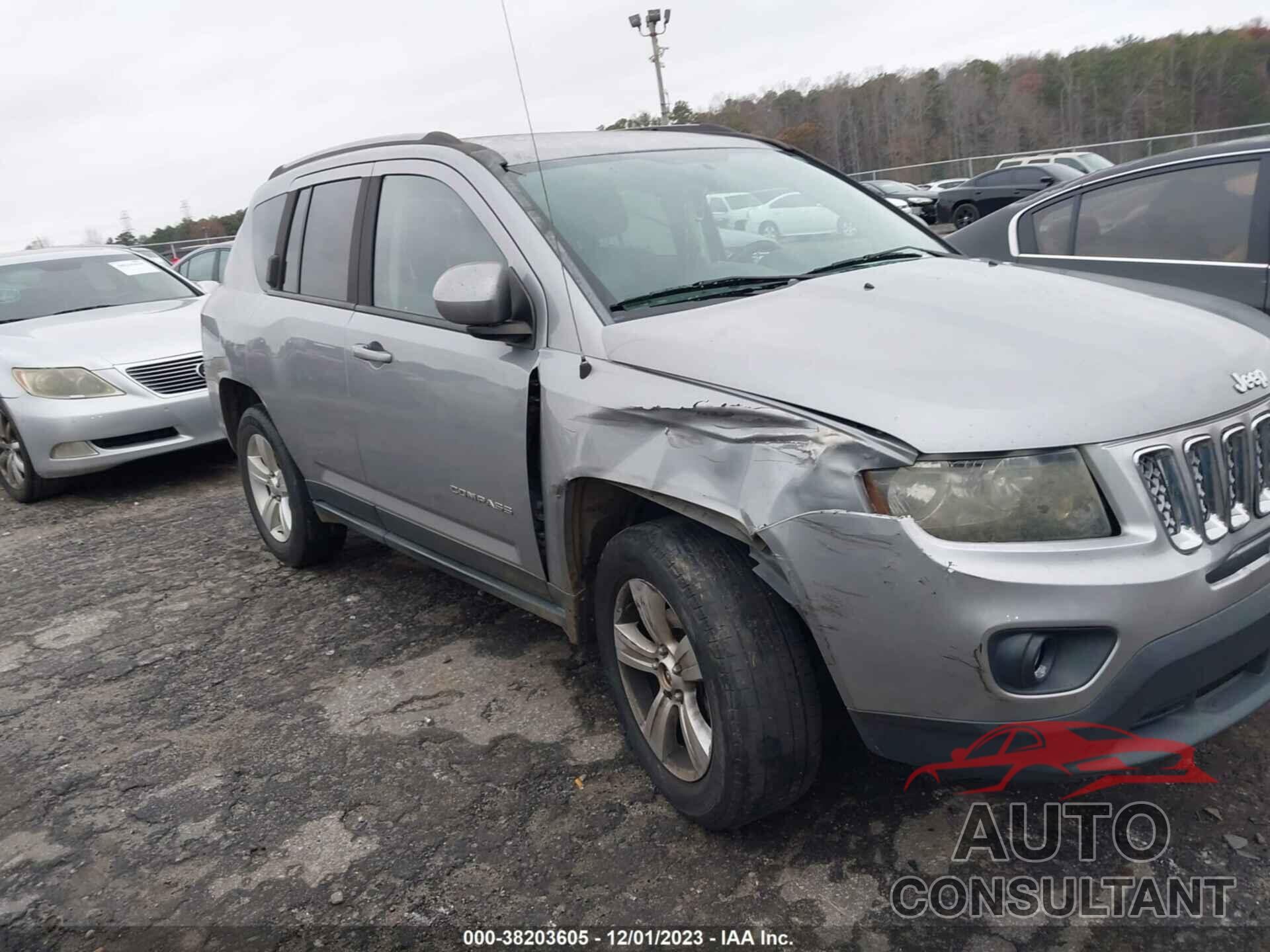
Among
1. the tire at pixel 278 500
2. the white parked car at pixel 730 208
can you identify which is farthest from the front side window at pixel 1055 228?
the tire at pixel 278 500

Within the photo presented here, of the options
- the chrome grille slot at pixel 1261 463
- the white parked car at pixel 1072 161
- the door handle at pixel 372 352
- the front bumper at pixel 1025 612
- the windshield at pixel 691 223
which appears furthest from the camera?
the white parked car at pixel 1072 161

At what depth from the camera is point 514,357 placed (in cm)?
303

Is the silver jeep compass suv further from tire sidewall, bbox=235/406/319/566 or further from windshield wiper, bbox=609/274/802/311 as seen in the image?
tire sidewall, bbox=235/406/319/566

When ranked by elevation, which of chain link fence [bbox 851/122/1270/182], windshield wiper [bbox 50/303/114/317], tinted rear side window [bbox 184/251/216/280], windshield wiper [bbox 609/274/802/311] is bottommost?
chain link fence [bbox 851/122/1270/182]

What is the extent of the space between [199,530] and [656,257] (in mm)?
4014

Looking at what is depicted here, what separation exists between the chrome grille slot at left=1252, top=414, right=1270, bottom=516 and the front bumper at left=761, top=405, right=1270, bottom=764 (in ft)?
0.22

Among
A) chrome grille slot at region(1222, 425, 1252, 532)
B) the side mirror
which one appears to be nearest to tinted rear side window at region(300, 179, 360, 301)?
the side mirror

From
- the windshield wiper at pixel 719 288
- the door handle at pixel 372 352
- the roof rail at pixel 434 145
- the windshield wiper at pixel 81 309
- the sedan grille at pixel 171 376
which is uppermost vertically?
the roof rail at pixel 434 145

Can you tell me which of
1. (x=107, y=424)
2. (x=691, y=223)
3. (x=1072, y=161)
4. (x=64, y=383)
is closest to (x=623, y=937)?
(x=691, y=223)

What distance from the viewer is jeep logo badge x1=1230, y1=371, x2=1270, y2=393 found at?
2348mm

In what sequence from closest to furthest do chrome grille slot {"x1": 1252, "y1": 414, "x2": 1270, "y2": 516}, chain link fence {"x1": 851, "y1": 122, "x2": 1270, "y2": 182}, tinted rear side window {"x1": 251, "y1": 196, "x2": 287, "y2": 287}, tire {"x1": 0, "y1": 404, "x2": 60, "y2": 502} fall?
chrome grille slot {"x1": 1252, "y1": 414, "x2": 1270, "y2": 516} → tinted rear side window {"x1": 251, "y1": 196, "x2": 287, "y2": 287} → tire {"x1": 0, "y1": 404, "x2": 60, "y2": 502} → chain link fence {"x1": 851, "y1": 122, "x2": 1270, "y2": 182}

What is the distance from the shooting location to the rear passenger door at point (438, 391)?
309 cm

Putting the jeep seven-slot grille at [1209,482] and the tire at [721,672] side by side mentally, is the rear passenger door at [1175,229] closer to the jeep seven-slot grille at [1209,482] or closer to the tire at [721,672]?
the jeep seven-slot grille at [1209,482]

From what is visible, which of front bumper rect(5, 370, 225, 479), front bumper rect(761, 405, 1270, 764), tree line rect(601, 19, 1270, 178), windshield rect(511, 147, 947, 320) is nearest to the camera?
front bumper rect(761, 405, 1270, 764)
